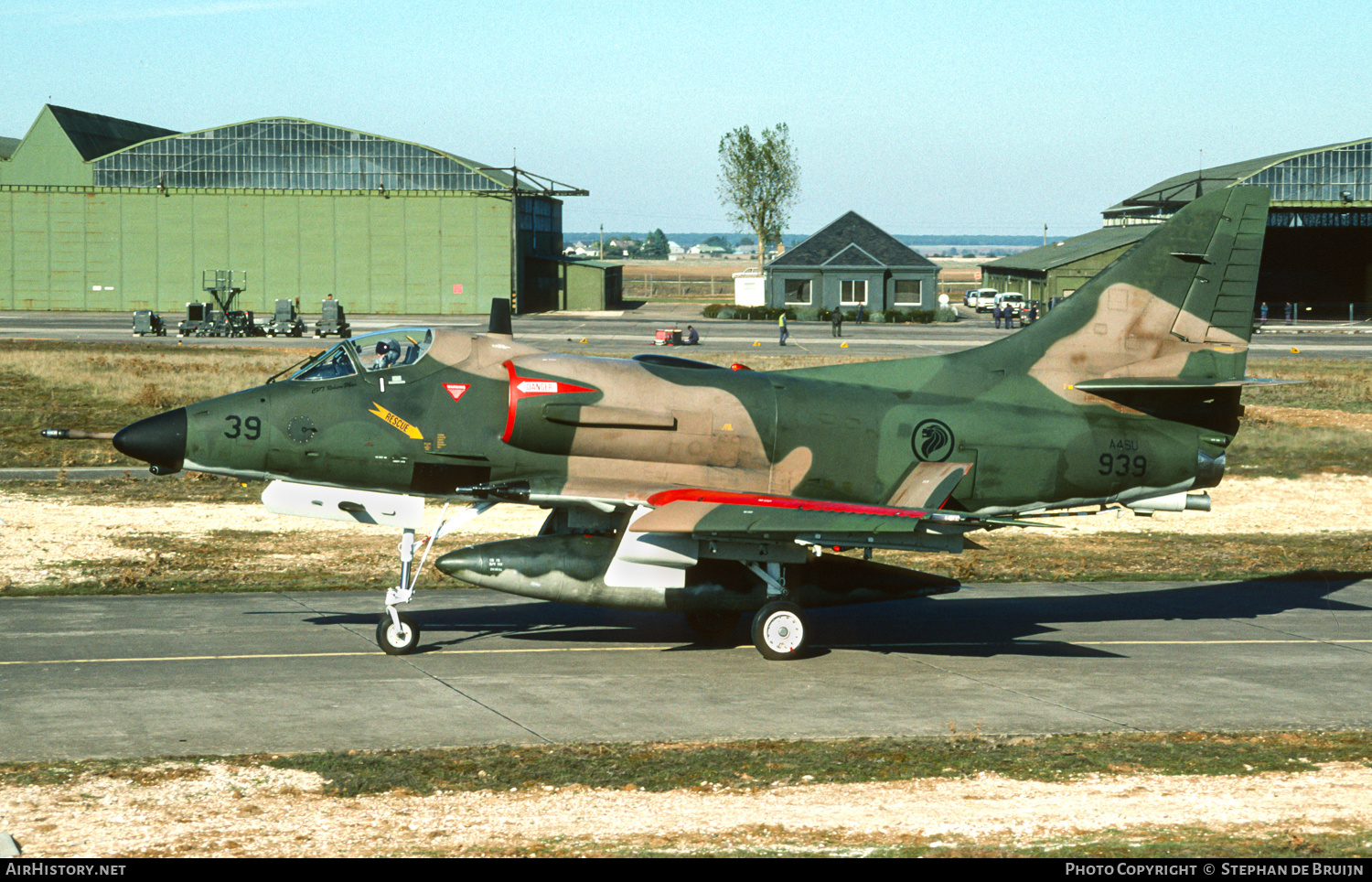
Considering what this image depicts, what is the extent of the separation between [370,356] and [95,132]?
106 metres

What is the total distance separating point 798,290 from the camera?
326 ft

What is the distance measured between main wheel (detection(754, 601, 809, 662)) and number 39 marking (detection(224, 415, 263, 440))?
22.2ft

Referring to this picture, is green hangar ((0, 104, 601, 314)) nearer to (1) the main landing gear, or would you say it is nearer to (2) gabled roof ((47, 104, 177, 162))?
(2) gabled roof ((47, 104, 177, 162))

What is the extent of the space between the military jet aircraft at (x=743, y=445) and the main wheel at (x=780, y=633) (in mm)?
26

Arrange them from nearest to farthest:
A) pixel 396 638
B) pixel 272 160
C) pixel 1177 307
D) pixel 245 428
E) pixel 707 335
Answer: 1. pixel 245 428
2. pixel 396 638
3. pixel 1177 307
4. pixel 707 335
5. pixel 272 160

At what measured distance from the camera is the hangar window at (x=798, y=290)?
325 ft

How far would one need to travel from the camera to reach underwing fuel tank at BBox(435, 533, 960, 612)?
1580 cm

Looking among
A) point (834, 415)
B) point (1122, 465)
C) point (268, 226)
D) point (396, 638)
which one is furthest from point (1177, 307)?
point (268, 226)

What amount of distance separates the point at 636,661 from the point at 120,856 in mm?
7671

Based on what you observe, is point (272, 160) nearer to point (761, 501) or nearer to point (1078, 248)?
point (1078, 248)

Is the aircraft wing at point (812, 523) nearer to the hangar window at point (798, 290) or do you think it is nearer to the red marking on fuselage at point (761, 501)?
the red marking on fuselage at point (761, 501)

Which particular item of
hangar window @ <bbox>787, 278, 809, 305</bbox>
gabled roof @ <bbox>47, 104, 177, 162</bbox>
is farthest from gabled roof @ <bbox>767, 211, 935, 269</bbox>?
gabled roof @ <bbox>47, 104, 177, 162</bbox>
